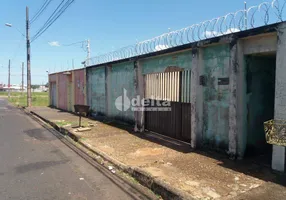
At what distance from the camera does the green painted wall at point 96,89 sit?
1356 cm

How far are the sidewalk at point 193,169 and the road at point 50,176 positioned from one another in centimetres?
85

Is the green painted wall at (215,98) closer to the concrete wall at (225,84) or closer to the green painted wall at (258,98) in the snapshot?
the concrete wall at (225,84)

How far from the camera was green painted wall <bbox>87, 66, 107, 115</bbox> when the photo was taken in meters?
13.6

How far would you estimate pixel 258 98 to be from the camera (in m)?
6.11

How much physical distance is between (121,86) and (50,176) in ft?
22.6

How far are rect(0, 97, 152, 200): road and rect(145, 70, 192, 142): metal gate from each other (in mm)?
3279

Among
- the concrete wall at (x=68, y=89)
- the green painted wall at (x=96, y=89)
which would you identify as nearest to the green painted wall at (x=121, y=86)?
the green painted wall at (x=96, y=89)

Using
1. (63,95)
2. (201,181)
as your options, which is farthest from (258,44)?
(63,95)

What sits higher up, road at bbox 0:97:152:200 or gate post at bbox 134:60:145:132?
gate post at bbox 134:60:145:132

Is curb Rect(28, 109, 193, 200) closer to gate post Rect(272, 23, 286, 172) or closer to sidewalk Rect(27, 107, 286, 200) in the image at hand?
sidewalk Rect(27, 107, 286, 200)

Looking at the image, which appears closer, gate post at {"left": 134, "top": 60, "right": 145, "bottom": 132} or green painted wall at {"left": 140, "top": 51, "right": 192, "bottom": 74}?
green painted wall at {"left": 140, "top": 51, "right": 192, "bottom": 74}

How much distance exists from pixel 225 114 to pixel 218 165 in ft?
4.54

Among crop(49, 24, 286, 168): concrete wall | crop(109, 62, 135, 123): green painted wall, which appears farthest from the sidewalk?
crop(109, 62, 135, 123): green painted wall

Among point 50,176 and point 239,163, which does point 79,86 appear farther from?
point 239,163
